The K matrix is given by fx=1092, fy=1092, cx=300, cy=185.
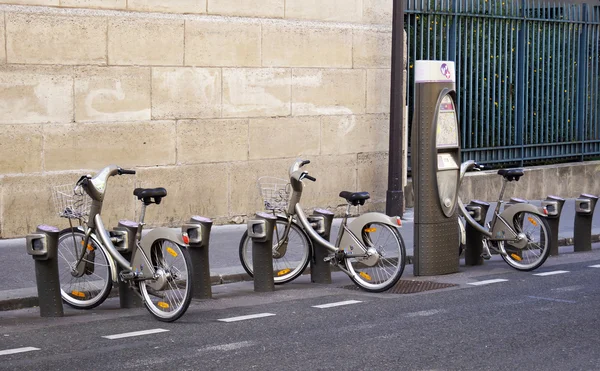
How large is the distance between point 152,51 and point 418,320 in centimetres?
602

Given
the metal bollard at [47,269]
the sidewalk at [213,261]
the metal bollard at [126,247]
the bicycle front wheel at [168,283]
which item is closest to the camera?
the bicycle front wheel at [168,283]

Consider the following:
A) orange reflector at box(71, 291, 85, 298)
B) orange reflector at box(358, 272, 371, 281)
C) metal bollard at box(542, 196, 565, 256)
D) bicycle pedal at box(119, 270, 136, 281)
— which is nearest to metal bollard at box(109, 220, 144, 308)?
bicycle pedal at box(119, 270, 136, 281)

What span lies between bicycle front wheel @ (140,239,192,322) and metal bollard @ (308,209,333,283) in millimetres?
2017

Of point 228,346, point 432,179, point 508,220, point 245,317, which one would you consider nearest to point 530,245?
point 508,220

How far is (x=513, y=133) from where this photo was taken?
58.2 feet

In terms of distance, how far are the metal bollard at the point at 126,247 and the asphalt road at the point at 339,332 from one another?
0.59 ft

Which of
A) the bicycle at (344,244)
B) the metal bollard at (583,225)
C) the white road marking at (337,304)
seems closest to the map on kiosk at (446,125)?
the bicycle at (344,244)

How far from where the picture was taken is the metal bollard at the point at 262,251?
976cm

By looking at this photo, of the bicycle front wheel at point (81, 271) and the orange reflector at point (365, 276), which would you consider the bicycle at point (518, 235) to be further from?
the bicycle front wheel at point (81, 271)

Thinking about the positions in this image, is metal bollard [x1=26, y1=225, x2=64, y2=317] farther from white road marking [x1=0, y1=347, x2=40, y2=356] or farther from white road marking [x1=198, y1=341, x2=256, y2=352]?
white road marking [x1=198, y1=341, x2=256, y2=352]

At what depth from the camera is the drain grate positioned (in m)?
9.77

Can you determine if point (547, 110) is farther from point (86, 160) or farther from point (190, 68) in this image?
point (86, 160)

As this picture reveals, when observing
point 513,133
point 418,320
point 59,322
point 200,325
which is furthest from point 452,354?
point 513,133

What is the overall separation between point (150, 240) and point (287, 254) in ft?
6.64
